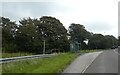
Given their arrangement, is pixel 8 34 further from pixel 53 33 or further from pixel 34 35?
pixel 53 33

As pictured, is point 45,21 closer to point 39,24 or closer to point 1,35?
point 39,24

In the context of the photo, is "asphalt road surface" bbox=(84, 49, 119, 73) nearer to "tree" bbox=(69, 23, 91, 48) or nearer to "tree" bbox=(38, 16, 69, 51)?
"tree" bbox=(38, 16, 69, 51)

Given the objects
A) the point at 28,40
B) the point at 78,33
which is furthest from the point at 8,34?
the point at 78,33

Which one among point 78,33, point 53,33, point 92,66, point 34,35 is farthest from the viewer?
point 78,33

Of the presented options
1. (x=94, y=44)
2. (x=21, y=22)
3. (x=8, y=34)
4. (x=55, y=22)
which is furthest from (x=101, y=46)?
(x=8, y=34)

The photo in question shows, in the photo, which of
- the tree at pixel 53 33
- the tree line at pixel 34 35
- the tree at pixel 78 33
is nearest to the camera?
the tree line at pixel 34 35

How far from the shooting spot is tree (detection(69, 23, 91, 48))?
14850 centimetres

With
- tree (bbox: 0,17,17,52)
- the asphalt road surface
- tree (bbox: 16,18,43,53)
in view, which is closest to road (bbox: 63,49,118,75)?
the asphalt road surface

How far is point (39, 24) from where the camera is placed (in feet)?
331

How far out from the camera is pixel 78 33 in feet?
498

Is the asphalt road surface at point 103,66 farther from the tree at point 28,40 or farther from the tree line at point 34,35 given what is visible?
the tree at point 28,40

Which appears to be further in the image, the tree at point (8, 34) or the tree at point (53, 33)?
the tree at point (53, 33)

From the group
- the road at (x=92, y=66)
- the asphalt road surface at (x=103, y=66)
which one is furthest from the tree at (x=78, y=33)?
the asphalt road surface at (x=103, y=66)

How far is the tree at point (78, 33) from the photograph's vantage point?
148500 millimetres
